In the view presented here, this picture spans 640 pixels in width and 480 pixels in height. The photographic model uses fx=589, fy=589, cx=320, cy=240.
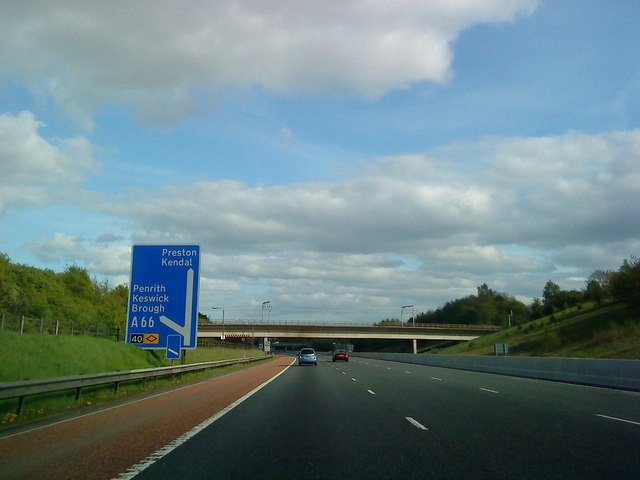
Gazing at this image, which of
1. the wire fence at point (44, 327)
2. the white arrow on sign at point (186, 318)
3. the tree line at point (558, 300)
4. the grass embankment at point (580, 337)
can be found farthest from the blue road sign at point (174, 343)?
the tree line at point (558, 300)

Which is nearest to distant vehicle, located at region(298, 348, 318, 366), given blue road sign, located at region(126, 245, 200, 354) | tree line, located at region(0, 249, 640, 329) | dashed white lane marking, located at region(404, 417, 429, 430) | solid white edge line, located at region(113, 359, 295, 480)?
tree line, located at region(0, 249, 640, 329)

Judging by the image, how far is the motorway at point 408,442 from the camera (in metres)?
7.59

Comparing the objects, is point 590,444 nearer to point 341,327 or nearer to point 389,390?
point 389,390

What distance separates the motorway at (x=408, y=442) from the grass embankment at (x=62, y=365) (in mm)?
3503

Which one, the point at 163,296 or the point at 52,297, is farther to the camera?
the point at 52,297

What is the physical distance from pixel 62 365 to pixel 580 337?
216 feet

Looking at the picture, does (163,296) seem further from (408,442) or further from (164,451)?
(408,442)

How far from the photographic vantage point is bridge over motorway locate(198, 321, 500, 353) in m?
105

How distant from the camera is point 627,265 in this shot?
82188mm

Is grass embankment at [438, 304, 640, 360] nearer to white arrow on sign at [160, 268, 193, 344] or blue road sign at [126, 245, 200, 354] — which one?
white arrow on sign at [160, 268, 193, 344]

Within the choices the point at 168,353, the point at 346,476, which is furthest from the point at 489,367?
the point at 346,476

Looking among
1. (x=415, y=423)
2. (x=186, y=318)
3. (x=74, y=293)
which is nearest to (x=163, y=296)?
(x=186, y=318)

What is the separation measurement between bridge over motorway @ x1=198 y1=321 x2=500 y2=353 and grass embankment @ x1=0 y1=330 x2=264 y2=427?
7260 cm

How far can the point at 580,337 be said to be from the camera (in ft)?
236
